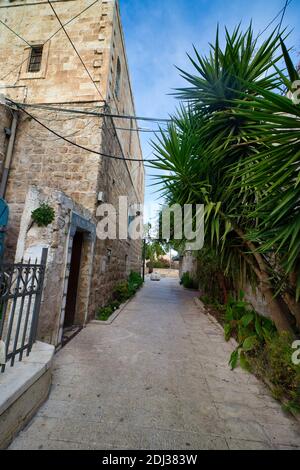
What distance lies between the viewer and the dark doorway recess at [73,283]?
419 cm

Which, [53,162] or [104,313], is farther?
[104,313]

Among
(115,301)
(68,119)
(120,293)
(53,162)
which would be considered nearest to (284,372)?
(115,301)

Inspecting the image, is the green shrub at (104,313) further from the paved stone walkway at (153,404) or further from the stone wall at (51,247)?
the stone wall at (51,247)

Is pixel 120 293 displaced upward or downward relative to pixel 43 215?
downward

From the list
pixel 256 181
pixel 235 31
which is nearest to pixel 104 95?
pixel 235 31

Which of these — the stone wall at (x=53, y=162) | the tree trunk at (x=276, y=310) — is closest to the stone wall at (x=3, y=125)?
the stone wall at (x=53, y=162)

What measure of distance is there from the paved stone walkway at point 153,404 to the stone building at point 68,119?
1.68m

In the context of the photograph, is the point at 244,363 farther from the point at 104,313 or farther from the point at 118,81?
the point at 118,81

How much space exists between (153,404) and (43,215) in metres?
2.58

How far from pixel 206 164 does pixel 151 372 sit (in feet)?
9.33

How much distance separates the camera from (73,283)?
14.1ft

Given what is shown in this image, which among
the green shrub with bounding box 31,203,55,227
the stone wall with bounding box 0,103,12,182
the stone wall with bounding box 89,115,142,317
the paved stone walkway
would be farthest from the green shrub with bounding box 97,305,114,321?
the stone wall with bounding box 0,103,12,182

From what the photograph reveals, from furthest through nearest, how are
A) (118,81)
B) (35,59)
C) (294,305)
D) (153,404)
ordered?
1. (118,81)
2. (35,59)
3. (294,305)
4. (153,404)

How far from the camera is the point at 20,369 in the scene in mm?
1710
